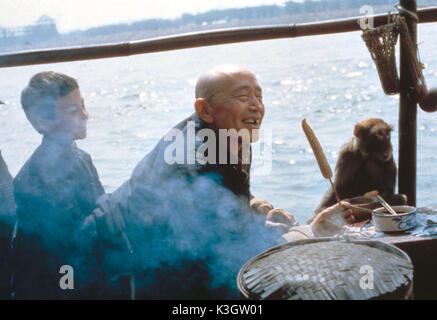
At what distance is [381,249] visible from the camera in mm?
1825

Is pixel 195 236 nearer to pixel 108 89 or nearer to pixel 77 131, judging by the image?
pixel 77 131

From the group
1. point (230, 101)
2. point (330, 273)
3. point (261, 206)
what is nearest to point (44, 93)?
point (230, 101)

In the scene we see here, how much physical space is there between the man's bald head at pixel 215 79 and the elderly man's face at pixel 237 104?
0.01 m

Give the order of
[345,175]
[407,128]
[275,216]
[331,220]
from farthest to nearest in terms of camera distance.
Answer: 1. [345,175]
2. [407,128]
3. [275,216]
4. [331,220]

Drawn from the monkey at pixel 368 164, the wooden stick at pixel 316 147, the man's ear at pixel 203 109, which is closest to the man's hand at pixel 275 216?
the wooden stick at pixel 316 147

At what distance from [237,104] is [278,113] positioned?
65.6 feet

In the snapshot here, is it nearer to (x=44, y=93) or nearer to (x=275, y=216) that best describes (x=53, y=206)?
(x=44, y=93)

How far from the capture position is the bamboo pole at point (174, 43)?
2633 millimetres

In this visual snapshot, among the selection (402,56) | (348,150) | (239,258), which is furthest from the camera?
(348,150)

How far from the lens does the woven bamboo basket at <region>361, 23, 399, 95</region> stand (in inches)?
104

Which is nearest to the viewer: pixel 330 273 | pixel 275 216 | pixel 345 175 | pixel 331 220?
pixel 330 273

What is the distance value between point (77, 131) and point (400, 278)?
5.95 ft

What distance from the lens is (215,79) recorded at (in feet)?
7.90
